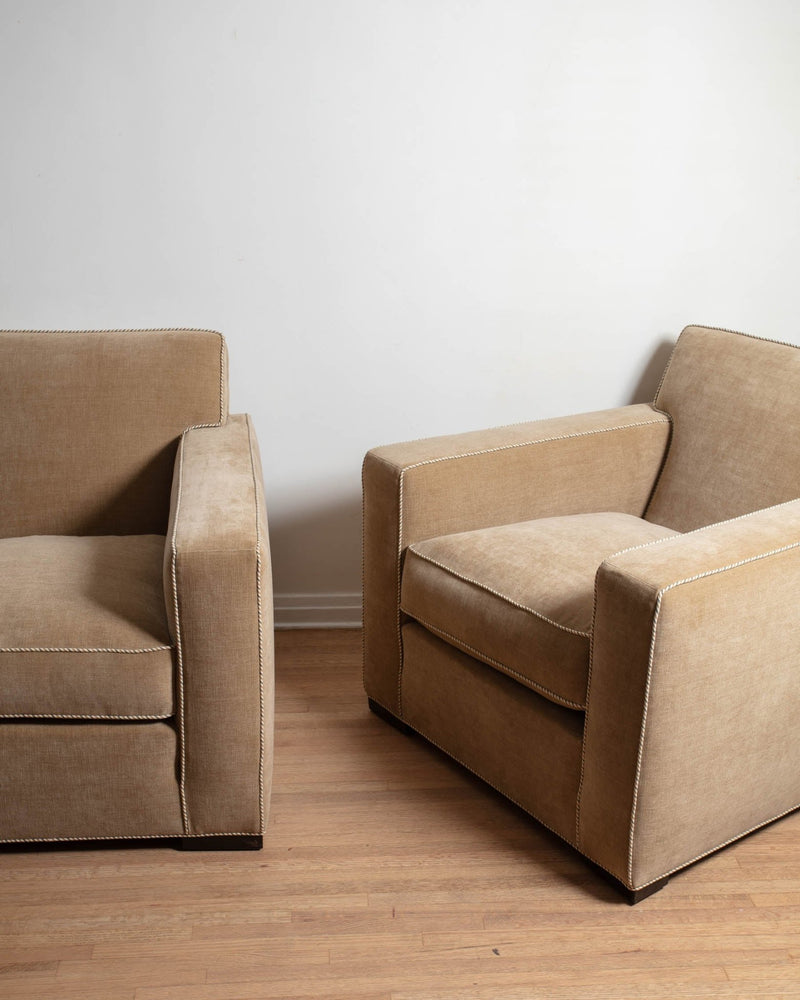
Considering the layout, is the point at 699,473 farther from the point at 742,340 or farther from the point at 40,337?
the point at 40,337

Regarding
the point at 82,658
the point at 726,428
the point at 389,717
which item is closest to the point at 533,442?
the point at 726,428

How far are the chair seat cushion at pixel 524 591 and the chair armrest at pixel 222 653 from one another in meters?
0.36

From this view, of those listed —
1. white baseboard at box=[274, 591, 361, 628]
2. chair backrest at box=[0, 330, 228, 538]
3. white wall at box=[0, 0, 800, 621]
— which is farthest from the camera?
white baseboard at box=[274, 591, 361, 628]

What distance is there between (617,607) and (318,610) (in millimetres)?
1350

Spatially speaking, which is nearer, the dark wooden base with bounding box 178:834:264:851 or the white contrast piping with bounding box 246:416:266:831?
the white contrast piping with bounding box 246:416:266:831

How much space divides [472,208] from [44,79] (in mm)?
1042

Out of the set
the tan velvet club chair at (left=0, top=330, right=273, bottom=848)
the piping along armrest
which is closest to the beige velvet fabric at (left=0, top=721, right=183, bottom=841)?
the tan velvet club chair at (left=0, top=330, right=273, bottom=848)

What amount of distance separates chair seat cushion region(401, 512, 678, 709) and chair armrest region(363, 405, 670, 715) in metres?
0.07

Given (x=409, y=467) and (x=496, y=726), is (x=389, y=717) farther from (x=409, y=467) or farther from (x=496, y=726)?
(x=409, y=467)

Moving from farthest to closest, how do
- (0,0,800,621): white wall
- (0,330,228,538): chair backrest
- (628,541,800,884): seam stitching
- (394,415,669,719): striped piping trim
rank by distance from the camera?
(0,0,800,621): white wall
(0,330,228,538): chair backrest
(394,415,669,719): striped piping trim
(628,541,800,884): seam stitching

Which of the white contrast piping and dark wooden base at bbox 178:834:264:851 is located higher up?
the white contrast piping

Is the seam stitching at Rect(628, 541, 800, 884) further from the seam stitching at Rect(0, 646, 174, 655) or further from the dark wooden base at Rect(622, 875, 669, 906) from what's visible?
the seam stitching at Rect(0, 646, 174, 655)

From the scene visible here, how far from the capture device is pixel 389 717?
2.32 metres

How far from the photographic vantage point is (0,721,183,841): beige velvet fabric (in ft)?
5.77
